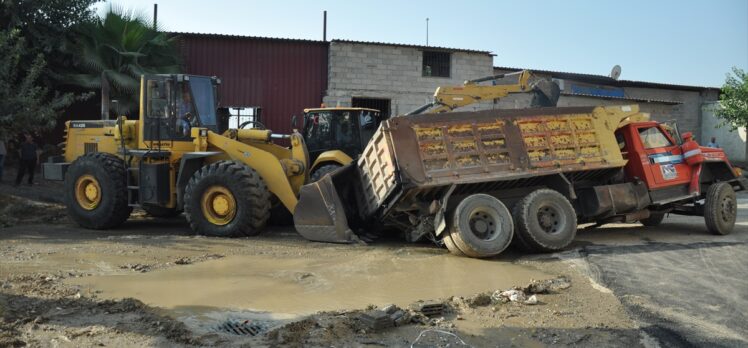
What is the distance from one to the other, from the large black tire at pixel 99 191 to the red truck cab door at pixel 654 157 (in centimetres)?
932

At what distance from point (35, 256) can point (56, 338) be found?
4.43 meters

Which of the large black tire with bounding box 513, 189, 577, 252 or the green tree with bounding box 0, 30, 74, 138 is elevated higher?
the green tree with bounding box 0, 30, 74, 138

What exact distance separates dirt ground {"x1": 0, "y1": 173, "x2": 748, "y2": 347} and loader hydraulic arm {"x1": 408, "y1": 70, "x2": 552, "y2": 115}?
268 centimetres

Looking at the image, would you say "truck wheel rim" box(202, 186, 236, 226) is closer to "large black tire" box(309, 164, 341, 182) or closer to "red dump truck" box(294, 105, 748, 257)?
"red dump truck" box(294, 105, 748, 257)

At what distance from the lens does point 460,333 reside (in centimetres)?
573

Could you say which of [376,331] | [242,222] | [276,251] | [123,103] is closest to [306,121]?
[242,222]

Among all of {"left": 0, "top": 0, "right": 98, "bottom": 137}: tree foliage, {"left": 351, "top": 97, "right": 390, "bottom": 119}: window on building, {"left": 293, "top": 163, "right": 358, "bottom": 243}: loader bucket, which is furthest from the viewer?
{"left": 351, "top": 97, "right": 390, "bottom": 119}: window on building

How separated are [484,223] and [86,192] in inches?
310

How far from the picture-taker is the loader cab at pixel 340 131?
13.4 m

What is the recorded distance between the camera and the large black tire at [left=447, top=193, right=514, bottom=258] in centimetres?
929

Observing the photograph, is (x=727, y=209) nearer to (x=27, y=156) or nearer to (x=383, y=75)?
(x=383, y=75)

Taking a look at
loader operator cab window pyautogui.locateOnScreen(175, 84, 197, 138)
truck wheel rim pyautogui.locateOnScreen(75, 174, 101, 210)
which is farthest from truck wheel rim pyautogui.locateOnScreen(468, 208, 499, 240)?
truck wheel rim pyautogui.locateOnScreen(75, 174, 101, 210)

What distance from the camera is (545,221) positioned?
1009 centimetres

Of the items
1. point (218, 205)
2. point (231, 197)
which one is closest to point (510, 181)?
point (231, 197)
